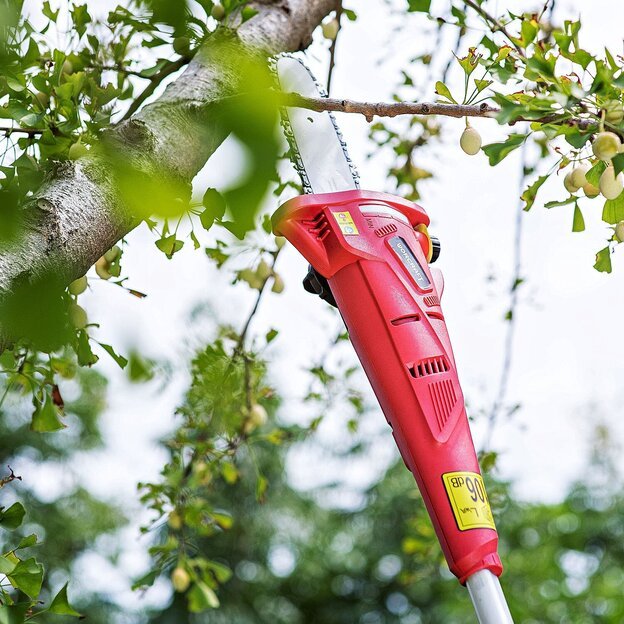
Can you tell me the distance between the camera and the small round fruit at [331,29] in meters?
0.89

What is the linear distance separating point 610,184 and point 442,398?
17 cm

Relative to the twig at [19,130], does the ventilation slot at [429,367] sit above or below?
below

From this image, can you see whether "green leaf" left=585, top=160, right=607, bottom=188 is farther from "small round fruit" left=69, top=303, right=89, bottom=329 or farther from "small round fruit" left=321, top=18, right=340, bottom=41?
"small round fruit" left=321, top=18, right=340, bottom=41

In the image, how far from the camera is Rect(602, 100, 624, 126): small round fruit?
1.45ft

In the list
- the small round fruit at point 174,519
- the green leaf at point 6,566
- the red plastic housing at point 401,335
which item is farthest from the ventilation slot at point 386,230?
the small round fruit at point 174,519

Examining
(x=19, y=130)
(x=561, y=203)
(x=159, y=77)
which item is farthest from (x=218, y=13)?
(x=561, y=203)

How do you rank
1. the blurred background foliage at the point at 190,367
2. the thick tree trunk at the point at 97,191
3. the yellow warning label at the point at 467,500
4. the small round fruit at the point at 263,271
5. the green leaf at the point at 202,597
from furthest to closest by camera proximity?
1. the green leaf at the point at 202,597
2. the small round fruit at the point at 263,271
3. the yellow warning label at the point at 467,500
4. the thick tree trunk at the point at 97,191
5. the blurred background foliage at the point at 190,367

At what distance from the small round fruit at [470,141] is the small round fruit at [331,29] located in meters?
0.39

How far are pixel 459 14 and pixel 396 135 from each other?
354mm

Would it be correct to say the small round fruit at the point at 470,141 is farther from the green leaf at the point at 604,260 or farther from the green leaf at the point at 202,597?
the green leaf at the point at 202,597

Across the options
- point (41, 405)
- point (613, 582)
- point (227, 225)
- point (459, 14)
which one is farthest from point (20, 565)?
point (613, 582)

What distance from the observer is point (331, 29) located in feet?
2.93

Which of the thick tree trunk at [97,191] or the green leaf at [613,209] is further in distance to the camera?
the green leaf at [613,209]

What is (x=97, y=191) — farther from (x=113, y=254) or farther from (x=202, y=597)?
(x=202, y=597)
